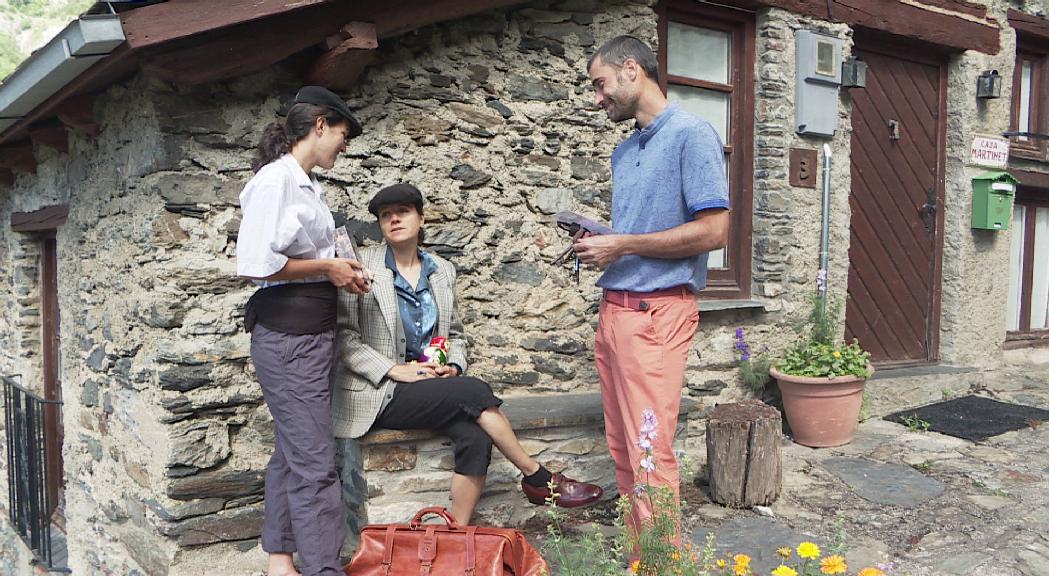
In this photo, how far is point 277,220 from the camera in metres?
2.41

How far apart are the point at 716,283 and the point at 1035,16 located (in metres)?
3.95

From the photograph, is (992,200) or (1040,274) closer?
(992,200)

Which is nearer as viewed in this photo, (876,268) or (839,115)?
(839,115)

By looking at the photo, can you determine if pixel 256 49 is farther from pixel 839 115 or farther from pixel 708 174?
pixel 839 115

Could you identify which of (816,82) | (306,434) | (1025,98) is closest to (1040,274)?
(1025,98)

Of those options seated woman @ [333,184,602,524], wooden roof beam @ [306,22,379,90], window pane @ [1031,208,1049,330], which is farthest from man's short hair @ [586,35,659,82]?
window pane @ [1031,208,1049,330]

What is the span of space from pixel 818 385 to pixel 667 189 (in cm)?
251

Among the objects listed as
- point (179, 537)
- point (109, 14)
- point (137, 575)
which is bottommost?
point (137, 575)

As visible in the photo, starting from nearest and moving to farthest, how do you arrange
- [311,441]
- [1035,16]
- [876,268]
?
[311,441] < [876,268] < [1035,16]

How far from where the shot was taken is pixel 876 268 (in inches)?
219

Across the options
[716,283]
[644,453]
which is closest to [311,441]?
[644,453]

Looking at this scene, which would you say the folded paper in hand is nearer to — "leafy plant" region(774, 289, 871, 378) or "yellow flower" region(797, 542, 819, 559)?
"yellow flower" region(797, 542, 819, 559)

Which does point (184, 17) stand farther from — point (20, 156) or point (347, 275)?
point (20, 156)

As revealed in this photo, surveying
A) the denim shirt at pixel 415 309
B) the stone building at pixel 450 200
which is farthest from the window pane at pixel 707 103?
the denim shirt at pixel 415 309
